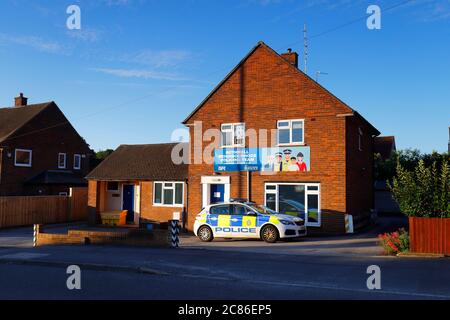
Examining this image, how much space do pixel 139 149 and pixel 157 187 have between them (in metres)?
5.16

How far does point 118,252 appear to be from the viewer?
47.6 feet

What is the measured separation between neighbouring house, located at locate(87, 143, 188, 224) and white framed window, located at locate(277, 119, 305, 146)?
573 cm

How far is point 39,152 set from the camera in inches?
1289

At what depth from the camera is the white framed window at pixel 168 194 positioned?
76.5 feet

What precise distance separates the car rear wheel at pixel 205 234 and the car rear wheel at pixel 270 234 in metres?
2.27

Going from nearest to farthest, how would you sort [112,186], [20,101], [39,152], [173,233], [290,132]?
[173,233] < [290,132] < [112,186] < [39,152] < [20,101]

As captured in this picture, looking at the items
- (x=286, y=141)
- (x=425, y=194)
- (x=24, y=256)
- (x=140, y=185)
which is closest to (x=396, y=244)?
(x=425, y=194)

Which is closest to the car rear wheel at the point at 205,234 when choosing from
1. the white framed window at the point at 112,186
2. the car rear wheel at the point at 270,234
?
the car rear wheel at the point at 270,234

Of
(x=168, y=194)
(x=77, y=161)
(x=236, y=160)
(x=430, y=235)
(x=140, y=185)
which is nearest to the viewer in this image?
(x=430, y=235)

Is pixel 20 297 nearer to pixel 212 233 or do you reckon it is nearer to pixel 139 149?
pixel 212 233

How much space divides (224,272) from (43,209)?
1966 centimetres

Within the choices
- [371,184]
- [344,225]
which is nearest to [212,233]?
[344,225]

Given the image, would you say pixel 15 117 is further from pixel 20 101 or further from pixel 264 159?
pixel 264 159

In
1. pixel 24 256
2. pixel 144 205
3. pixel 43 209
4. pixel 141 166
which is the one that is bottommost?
pixel 24 256
